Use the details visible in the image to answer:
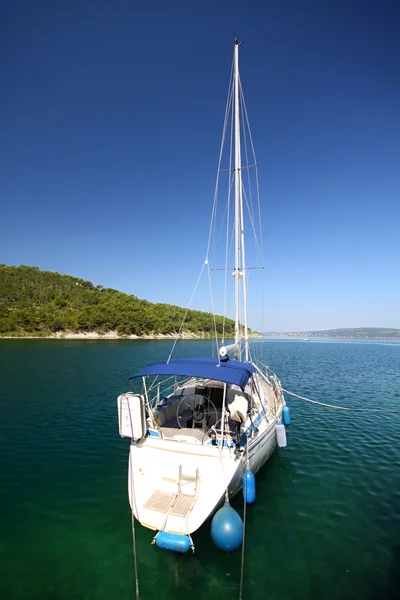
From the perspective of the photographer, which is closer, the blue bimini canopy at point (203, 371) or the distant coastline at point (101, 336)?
the blue bimini canopy at point (203, 371)

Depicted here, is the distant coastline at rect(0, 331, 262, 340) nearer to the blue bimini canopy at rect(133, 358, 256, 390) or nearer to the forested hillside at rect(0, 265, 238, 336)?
the forested hillside at rect(0, 265, 238, 336)

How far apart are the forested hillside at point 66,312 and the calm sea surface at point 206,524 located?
83734 mm

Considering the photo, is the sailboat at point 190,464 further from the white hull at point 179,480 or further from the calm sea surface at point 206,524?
the calm sea surface at point 206,524

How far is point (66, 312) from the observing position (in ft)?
339

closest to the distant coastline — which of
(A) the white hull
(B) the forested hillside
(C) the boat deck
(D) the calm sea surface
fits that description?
(B) the forested hillside

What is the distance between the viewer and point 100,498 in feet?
26.1

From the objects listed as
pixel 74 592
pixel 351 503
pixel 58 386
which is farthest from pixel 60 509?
pixel 58 386

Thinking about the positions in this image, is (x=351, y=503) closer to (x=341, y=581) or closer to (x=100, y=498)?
(x=341, y=581)

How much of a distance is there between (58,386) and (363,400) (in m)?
22.2

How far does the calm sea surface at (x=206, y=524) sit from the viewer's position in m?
5.27

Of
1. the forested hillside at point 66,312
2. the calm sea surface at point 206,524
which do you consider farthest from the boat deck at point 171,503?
the forested hillside at point 66,312

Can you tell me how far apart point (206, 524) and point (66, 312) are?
109 m

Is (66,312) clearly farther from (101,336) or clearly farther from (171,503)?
(171,503)

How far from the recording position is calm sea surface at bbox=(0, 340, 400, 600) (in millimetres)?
5266
